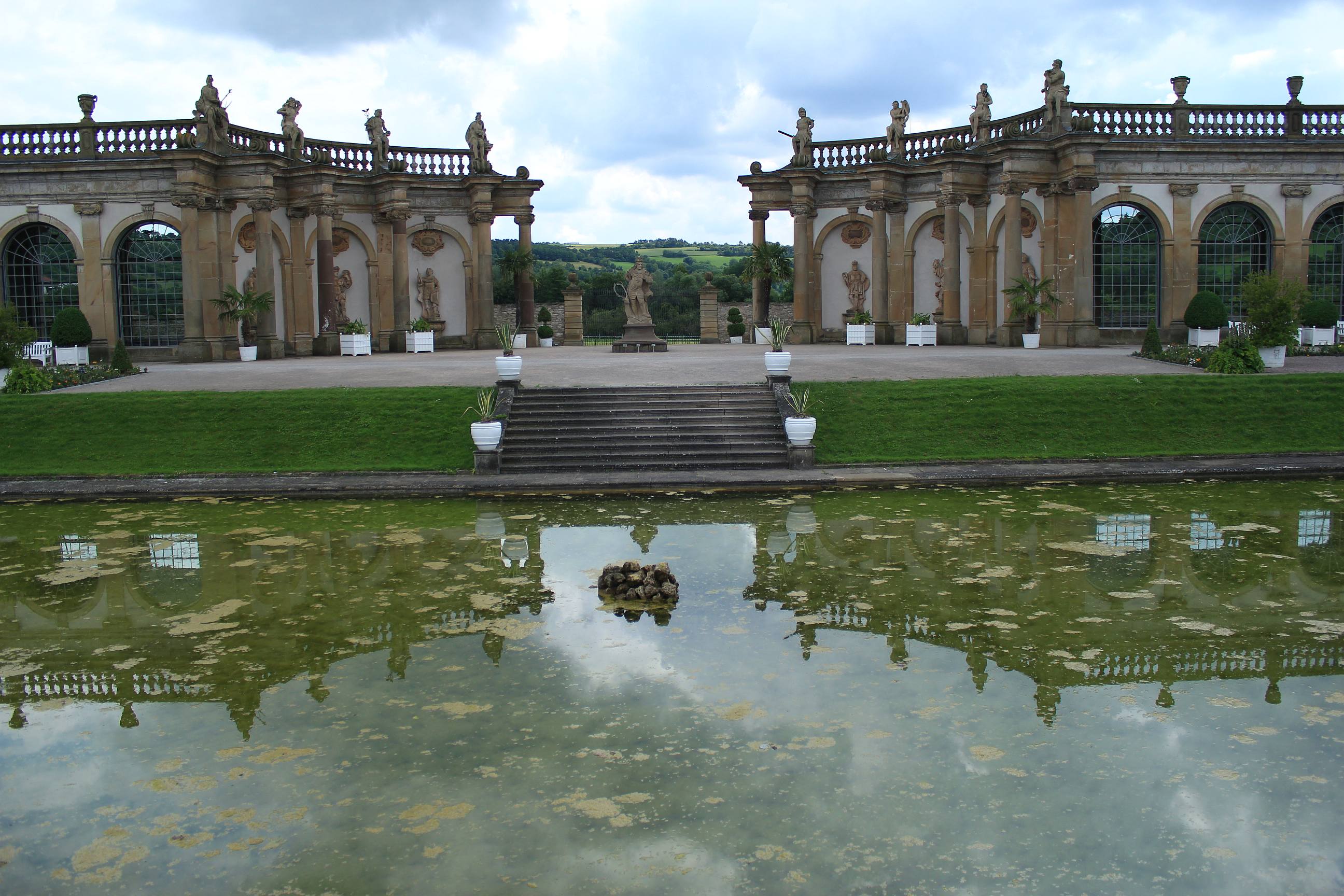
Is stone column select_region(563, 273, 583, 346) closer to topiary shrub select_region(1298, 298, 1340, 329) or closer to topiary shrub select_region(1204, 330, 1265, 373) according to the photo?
topiary shrub select_region(1204, 330, 1265, 373)

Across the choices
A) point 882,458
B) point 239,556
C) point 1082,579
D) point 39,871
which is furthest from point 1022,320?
point 39,871

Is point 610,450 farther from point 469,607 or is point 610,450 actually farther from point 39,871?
point 39,871

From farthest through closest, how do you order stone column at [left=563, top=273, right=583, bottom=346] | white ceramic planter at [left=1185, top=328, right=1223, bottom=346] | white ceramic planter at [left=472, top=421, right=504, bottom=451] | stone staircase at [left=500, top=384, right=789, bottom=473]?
1. stone column at [left=563, top=273, right=583, bottom=346]
2. white ceramic planter at [left=1185, top=328, right=1223, bottom=346]
3. stone staircase at [left=500, top=384, right=789, bottom=473]
4. white ceramic planter at [left=472, top=421, right=504, bottom=451]

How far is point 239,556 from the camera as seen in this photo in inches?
459

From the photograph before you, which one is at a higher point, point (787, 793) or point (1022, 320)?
point (1022, 320)

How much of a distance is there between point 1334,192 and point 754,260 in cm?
1873

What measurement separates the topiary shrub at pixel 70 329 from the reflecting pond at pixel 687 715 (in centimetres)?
2182

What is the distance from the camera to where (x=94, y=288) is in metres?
33.1

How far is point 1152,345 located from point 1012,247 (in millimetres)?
7408

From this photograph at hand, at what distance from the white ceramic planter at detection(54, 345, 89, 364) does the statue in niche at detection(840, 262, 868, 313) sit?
25441 millimetres

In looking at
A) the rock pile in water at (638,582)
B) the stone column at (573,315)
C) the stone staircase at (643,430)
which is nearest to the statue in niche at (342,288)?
the stone column at (573,315)

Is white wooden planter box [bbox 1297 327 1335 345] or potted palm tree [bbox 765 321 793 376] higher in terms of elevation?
white wooden planter box [bbox 1297 327 1335 345]

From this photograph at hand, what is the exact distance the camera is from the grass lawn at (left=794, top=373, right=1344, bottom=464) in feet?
59.1

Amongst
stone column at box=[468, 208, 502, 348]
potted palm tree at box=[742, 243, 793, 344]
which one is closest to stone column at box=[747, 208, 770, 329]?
potted palm tree at box=[742, 243, 793, 344]
